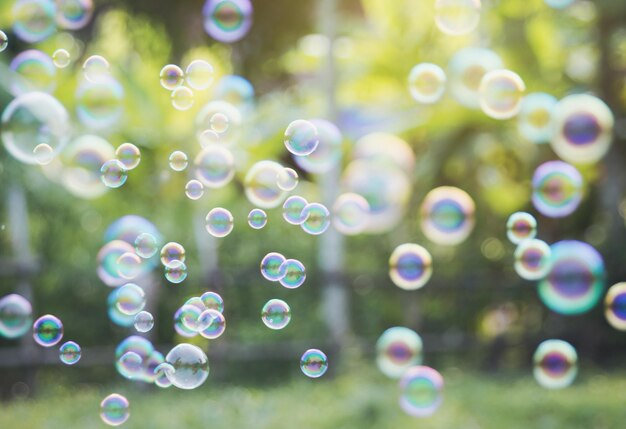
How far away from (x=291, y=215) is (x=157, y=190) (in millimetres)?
4818

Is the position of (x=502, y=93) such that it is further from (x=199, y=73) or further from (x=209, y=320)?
(x=209, y=320)

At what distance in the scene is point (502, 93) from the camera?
475 cm

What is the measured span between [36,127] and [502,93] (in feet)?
8.65

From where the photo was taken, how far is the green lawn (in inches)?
230

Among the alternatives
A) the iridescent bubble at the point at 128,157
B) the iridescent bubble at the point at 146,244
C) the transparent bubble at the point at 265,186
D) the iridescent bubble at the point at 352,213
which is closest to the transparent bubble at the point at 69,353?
the iridescent bubble at the point at 146,244

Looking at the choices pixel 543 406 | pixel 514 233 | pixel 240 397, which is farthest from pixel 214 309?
pixel 543 406

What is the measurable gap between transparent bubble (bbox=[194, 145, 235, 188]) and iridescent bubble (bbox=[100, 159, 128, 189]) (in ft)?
1.43

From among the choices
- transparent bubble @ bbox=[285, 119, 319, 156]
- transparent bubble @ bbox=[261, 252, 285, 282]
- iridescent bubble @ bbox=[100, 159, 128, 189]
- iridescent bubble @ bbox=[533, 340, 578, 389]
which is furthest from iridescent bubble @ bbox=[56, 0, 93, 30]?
iridescent bubble @ bbox=[533, 340, 578, 389]

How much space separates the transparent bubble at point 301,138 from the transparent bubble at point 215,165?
39cm

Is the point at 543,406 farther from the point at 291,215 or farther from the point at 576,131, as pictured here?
the point at 291,215

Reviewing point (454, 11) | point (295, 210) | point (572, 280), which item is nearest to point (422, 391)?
point (572, 280)

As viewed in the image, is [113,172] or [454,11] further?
[454,11]

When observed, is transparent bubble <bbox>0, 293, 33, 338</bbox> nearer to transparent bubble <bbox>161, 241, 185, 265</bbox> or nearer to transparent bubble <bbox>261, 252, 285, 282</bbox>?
transparent bubble <bbox>161, 241, 185, 265</bbox>

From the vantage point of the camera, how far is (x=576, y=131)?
16.3 feet
